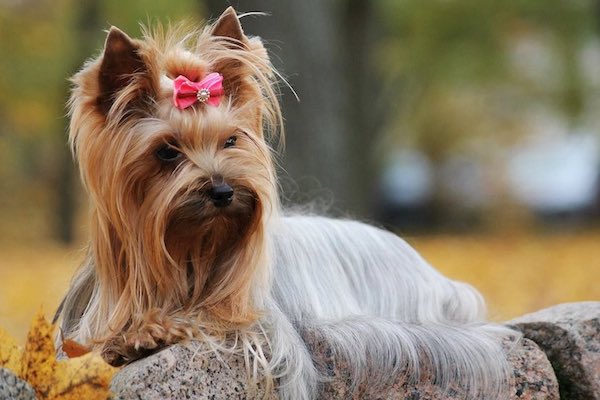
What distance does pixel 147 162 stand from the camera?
3455 mm

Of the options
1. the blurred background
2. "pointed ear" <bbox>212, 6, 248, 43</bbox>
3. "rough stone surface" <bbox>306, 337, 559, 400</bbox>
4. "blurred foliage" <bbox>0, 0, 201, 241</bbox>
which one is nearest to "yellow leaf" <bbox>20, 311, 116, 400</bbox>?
"rough stone surface" <bbox>306, 337, 559, 400</bbox>

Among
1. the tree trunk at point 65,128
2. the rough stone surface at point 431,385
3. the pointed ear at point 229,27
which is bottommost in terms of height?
the tree trunk at point 65,128

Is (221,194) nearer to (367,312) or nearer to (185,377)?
(185,377)

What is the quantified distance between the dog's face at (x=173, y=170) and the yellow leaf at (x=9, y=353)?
1.39 feet

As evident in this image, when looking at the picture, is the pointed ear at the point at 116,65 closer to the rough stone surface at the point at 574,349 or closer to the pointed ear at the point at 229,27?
the pointed ear at the point at 229,27

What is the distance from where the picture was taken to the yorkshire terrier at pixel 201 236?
3428 millimetres

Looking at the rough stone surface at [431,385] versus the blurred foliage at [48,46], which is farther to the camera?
the blurred foliage at [48,46]

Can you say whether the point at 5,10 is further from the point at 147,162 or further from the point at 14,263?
the point at 147,162

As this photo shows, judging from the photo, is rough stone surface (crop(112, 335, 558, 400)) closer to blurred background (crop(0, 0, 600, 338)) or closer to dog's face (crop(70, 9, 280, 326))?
dog's face (crop(70, 9, 280, 326))

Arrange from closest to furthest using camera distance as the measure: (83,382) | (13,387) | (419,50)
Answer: (13,387) → (83,382) → (419,50)

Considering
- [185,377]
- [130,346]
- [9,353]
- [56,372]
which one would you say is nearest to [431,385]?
[185,377]

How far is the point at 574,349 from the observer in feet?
12.7

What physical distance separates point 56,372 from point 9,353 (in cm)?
17

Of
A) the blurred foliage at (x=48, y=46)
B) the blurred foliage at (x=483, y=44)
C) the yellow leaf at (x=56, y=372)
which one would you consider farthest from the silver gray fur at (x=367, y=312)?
the blurred foliage at (x=483, y=44)
